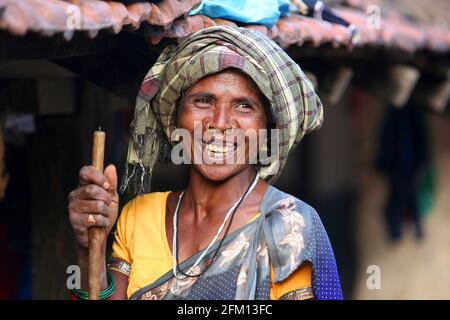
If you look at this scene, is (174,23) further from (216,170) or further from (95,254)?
(95,254)

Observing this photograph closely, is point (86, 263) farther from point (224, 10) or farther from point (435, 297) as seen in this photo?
point (435, 297)

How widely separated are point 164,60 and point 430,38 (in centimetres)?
298

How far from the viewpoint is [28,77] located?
16.9 feet

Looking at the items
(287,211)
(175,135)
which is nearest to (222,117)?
(175,135)

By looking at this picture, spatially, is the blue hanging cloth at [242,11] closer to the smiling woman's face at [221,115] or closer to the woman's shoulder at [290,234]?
the smiling woman's face at [221,115]

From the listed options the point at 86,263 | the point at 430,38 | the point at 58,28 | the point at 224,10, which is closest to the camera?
the point at 58,28

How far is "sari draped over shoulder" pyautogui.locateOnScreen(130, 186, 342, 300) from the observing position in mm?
3447

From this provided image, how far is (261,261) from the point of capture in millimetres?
3482

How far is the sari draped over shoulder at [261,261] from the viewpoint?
3447mm

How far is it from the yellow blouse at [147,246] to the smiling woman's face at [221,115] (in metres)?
0.28

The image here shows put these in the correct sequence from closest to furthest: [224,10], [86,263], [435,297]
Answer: [86,263], [224,10], [435,297]

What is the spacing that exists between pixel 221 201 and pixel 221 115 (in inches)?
13.0

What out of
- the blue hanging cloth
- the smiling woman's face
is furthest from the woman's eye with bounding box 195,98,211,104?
the blue hanging cloth

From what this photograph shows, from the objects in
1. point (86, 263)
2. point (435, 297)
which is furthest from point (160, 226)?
point (435, 297)
